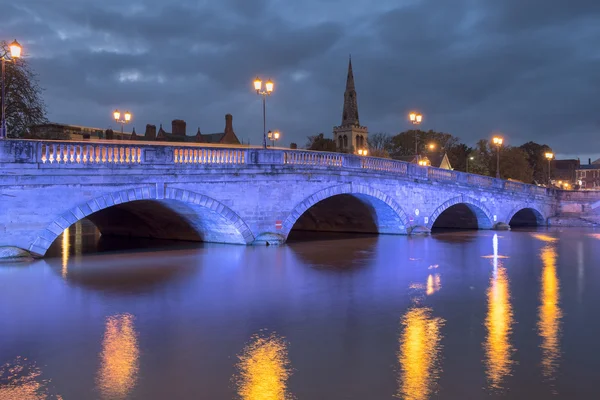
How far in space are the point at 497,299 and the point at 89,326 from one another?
7849mm

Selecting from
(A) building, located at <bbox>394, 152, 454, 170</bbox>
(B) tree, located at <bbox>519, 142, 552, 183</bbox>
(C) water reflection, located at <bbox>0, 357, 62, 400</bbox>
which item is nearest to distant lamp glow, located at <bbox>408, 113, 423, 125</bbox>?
(C) water reflection, located at <bbox>0, 357, 62, 400</bbox>

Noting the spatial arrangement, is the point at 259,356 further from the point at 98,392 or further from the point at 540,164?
the point at 540,164

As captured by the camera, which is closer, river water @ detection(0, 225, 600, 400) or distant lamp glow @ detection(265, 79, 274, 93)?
river water @ detection(0, 225, 600, 400)

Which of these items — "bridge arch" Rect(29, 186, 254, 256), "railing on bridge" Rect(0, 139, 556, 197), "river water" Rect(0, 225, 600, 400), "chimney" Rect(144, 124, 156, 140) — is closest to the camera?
"river water" Rect(0, 225, 600, 400)

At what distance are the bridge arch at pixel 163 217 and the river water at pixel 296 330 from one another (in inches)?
55.8

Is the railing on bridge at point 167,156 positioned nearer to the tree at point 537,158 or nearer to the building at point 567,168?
the tree at point 537,158

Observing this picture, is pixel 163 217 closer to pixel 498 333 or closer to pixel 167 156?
pixel 167 156

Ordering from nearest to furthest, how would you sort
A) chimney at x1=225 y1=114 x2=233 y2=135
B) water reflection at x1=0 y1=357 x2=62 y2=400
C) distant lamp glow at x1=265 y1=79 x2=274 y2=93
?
water reflection at x1=0 y1=357 x2=62 y2=400 < distant lamp glow at x1=265 y1=79 x2=274 y2=93 < chimney at x1=225 y1=114 x2=233 y2=135

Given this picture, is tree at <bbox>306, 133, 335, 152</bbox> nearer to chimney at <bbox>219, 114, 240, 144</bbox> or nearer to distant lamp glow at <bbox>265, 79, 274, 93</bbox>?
chimney at <bbox>219, 114, 240, 144</bbox>

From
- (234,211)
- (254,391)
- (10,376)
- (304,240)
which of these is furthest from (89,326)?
(304,240)

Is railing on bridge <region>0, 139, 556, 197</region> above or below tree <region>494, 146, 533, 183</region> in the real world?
below

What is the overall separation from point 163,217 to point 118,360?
16435mm

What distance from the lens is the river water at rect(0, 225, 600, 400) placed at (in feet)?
21.4

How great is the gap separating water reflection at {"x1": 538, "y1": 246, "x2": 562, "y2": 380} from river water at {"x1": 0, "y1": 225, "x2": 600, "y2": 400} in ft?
0.11
